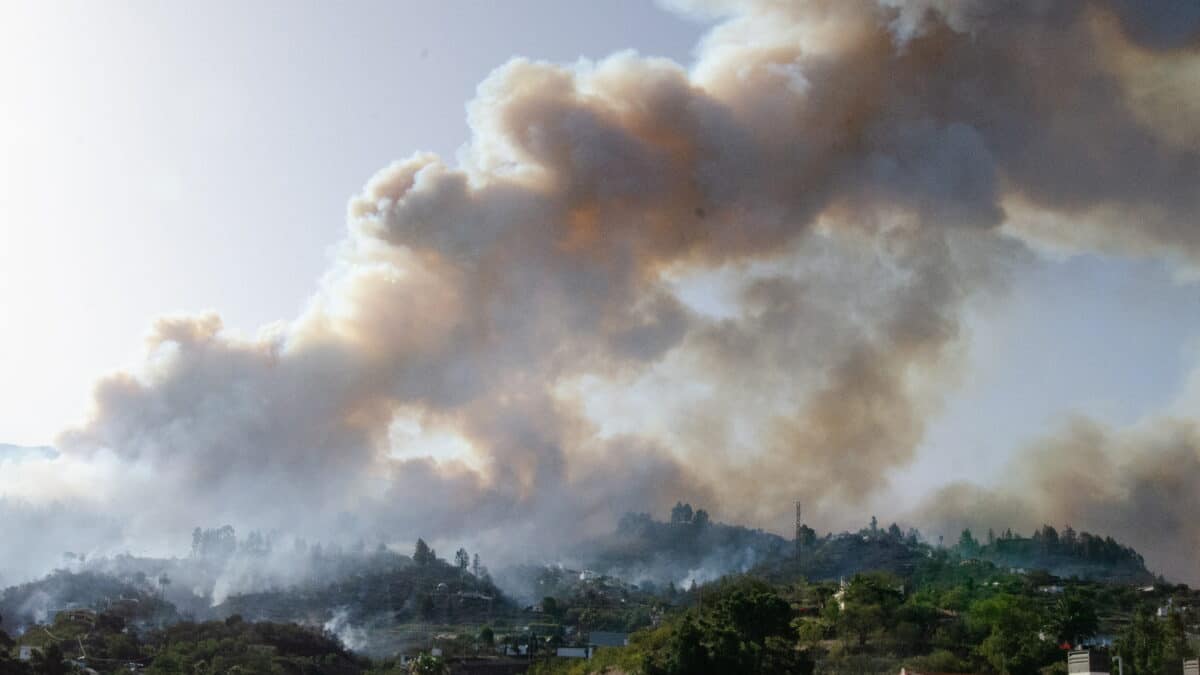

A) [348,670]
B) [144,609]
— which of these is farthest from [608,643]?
[144,609]

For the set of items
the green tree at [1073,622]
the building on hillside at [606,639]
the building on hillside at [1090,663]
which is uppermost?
the green tree at [1073,622]

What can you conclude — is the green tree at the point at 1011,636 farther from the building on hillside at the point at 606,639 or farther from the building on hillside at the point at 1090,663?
the building on hillside at the point at 606,639

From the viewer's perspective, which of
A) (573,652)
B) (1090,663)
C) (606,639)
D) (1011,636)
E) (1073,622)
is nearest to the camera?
(1090,663)

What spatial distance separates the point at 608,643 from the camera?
16000 centimetres

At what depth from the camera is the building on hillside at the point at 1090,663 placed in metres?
65.2

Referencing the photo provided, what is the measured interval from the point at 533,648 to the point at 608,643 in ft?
31.4

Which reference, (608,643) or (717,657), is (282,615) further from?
(717,657)

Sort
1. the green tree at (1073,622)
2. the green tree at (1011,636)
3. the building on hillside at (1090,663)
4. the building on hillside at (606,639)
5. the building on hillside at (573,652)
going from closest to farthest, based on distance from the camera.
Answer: the building on hillside at (1090,663), the green tree at (1011,636), the green tree at (1073,622), the building on hillside at (573,652), the building on hillside at (606,639)

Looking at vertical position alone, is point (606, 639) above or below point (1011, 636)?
below

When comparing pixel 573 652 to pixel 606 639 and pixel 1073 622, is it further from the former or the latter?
pixel 1073 622

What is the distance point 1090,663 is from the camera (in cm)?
6531

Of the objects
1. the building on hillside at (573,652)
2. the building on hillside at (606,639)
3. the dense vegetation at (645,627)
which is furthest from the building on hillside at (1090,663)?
the building on hillside at (606,639)

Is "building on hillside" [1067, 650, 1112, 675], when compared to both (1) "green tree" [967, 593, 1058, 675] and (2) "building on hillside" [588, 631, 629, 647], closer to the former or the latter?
(1) "green tree" [967, 593, 1058, 675]

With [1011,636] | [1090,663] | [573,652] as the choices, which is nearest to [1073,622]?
[1011,636]
